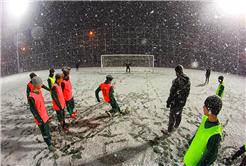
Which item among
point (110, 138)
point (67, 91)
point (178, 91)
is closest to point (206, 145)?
point (178, 91)

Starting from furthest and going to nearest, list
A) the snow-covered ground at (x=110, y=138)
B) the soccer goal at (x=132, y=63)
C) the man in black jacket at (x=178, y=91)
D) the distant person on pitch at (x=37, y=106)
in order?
1. the soccer goal at (x=132, y=63)
2. the man in black jacket at (x=178, y=91)
3. the snow-covered ground at (x=110, y=138)
4. the distant person on pitch at (x=37, y=106)

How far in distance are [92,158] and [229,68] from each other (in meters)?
26.1

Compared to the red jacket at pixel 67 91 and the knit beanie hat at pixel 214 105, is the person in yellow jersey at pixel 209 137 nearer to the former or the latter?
the knit beanie hat at pixel 214 105

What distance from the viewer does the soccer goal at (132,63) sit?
16308 millimetres

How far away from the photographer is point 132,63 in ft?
54.8

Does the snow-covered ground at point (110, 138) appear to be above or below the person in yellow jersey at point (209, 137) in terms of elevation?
below

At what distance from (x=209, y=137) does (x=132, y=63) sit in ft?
51.6

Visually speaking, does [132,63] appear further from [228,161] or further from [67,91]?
[228,161]

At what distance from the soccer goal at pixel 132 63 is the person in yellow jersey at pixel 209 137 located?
14.9m

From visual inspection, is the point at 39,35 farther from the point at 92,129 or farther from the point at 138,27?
the point at 92,129

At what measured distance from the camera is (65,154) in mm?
2719

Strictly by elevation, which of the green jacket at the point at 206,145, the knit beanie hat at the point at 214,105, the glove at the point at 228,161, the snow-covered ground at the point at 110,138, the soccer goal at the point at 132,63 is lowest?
the glove at the point at 228,161


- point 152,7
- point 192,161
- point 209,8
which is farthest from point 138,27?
point 192,161

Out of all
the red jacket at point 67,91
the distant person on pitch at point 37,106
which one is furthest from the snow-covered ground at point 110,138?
the red jacket at point 67,91
